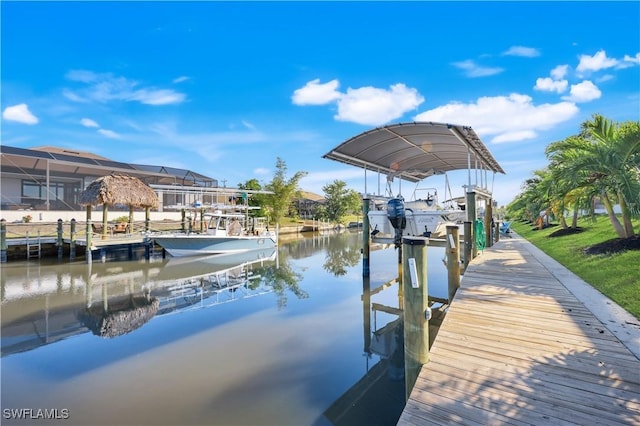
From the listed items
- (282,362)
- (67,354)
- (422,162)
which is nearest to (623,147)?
(422,162)

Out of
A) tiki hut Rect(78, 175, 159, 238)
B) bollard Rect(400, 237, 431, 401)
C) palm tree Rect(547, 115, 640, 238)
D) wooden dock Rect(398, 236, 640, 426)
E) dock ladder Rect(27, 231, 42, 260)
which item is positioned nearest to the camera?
wooden dock Rect(398, 236, 640, 426)

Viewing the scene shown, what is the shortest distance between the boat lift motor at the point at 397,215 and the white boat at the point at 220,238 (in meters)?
11.3

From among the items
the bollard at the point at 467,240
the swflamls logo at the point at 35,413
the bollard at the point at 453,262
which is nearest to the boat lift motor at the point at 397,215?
the bollard at the point at 467,240

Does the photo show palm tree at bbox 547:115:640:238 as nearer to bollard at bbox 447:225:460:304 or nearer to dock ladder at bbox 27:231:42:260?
bollard at bbox 447:225:460:304

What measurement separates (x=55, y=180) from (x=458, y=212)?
91.4 ft

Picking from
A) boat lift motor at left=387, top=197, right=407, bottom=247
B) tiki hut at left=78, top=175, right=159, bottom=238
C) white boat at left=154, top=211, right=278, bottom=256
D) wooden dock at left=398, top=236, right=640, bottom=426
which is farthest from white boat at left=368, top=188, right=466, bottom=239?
tiki hut at left=78, top=175, right=159, bottom=238

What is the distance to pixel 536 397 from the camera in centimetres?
248

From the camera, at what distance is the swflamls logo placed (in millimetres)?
3797

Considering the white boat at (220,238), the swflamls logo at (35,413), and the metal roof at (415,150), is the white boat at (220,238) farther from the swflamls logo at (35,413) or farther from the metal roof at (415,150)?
the swflamls logo at (35,413)

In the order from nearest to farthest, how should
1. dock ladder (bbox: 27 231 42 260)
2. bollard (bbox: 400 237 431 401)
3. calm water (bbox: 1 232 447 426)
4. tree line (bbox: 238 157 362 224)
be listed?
bollard (bbox: 400 237 431 401) < calm water (bbox: 1 232 447 426) < dock ladder (bbox: 27 231 42 260) < tree line (bbox: 238 157 362 224)

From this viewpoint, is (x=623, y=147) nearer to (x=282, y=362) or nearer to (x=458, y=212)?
(x=458, y=212)

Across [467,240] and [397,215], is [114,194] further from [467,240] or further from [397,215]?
[467,240]

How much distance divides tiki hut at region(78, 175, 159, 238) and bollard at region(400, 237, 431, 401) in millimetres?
16296

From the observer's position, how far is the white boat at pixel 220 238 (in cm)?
1638
